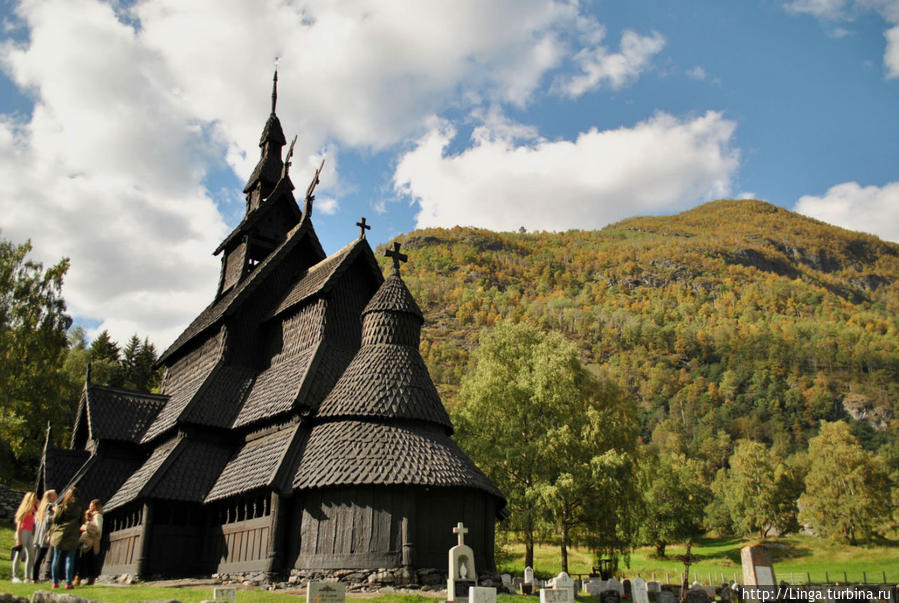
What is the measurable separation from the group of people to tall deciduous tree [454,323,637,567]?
1508 centimetres

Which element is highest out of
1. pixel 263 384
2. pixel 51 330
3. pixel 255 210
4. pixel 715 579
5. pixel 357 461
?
pixel 255 210

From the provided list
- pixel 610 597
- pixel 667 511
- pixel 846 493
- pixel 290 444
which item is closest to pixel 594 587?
pixel 610 597

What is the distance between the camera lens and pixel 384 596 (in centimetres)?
1469

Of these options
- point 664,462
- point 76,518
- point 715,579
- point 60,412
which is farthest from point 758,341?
point 76,518

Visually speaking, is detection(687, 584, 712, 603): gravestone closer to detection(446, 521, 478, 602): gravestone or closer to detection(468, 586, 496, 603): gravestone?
detection(446, 521, 478, 602): gravestone

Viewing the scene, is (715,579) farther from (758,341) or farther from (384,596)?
(758,341)

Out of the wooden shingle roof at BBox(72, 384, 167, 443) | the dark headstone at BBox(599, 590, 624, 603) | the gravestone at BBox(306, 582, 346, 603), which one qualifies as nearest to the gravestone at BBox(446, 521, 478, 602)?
the gravestone at BBox(306, 582, 346, 603)

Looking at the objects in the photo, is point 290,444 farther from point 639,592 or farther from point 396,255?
point 639,592

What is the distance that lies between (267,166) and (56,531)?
1963 cm

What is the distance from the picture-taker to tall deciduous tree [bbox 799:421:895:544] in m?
60.2

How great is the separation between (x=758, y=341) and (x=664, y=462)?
448ft

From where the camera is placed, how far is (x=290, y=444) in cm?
1869

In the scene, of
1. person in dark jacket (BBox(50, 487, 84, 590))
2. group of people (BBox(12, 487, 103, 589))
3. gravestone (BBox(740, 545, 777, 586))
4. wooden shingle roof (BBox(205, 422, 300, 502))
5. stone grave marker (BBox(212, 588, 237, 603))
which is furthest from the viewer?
wooden shingle roof (BBox(205, 422, 300, 502))

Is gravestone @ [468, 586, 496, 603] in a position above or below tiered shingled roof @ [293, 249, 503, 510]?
below
